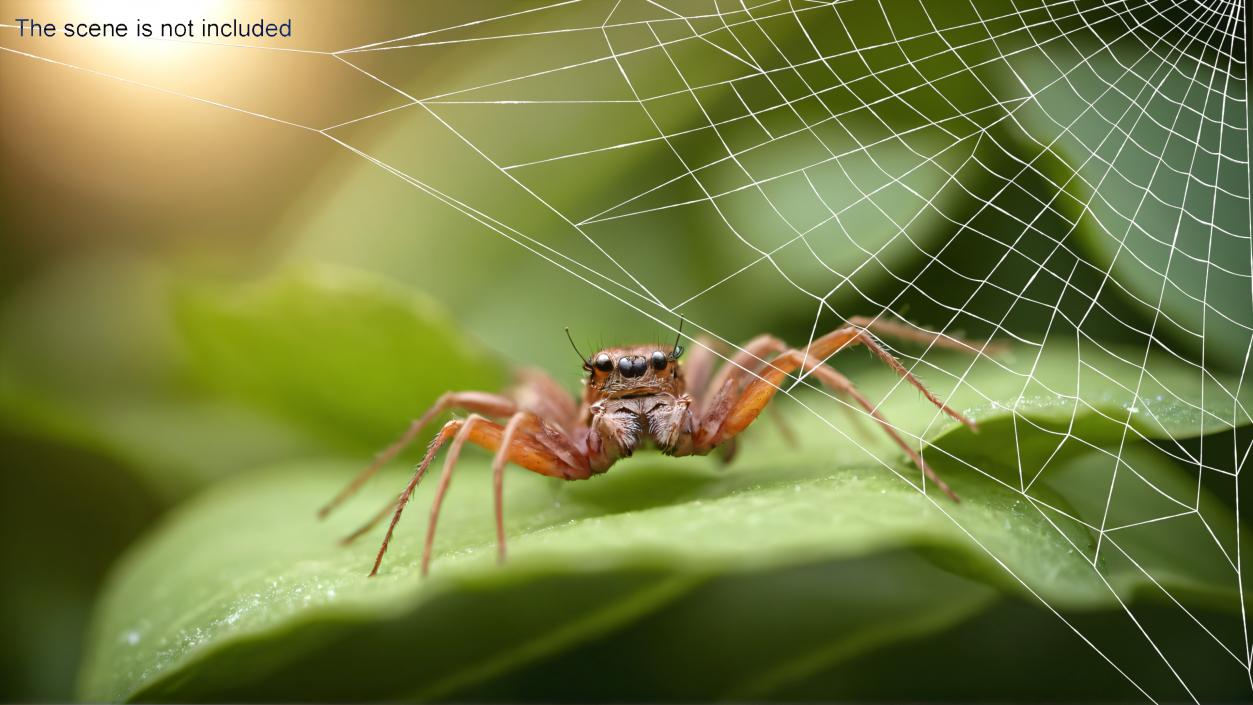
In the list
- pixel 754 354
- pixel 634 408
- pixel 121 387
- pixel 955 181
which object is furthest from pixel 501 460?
pixel 121 387

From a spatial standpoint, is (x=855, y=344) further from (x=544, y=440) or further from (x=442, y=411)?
(x=442, y=411)

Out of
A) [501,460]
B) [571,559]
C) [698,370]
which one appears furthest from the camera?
[698,370]

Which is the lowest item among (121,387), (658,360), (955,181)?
(121,387)

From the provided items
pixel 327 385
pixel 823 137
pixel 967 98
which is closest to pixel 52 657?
pixel 327 385

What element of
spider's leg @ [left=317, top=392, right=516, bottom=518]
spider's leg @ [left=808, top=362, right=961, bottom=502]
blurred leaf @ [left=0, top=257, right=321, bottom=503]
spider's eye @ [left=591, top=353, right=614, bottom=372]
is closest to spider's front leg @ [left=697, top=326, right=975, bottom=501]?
spider's leg @ [left=808, top=362, right=961, bottom=502]

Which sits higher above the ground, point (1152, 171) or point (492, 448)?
point (1152, 171)
